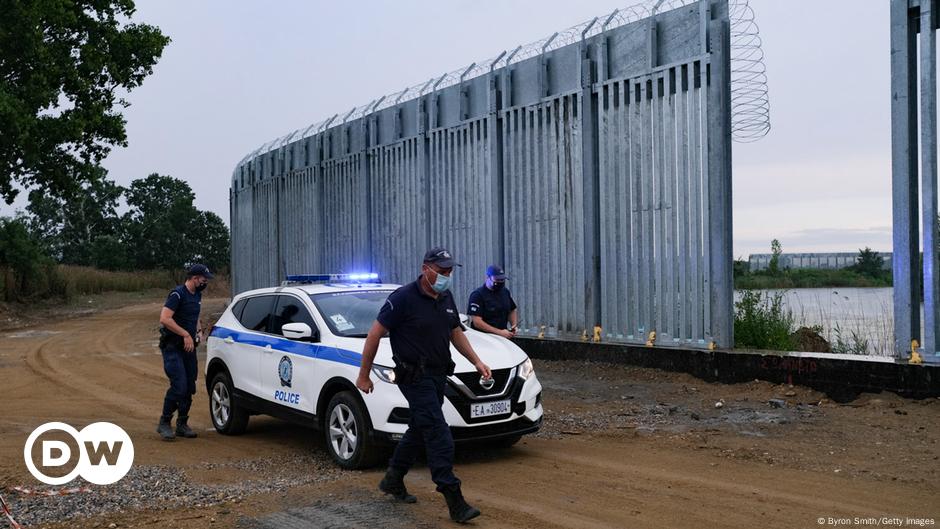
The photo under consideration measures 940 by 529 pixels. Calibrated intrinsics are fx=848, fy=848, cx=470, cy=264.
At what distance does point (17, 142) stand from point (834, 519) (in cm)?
2365

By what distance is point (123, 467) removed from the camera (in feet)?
25.5

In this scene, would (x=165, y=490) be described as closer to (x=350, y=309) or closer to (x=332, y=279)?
(x=350, y=309)

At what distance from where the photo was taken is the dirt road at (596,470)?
5.97 metres

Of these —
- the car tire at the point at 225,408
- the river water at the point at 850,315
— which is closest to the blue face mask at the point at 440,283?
the car tire at the point at 225,408

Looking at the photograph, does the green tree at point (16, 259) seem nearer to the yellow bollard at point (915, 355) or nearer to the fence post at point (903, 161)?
the fence post at point (903, 161)

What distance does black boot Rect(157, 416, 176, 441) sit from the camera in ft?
29.9

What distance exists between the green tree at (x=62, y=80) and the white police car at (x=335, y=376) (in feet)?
50.4

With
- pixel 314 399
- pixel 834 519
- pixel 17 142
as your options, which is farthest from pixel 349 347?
pixel 17 142

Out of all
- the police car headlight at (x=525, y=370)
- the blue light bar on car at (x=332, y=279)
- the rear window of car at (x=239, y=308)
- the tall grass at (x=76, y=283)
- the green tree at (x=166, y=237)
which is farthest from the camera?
the green tree at (x=166, y=237)

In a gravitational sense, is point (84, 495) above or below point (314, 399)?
below

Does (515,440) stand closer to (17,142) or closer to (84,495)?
(84,495)

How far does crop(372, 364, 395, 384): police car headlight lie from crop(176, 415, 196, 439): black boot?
314 centimetres

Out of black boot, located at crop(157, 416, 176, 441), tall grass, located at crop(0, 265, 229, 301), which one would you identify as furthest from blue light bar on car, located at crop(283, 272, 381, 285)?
tall grass, located at crop(0, 265, 229, 301)

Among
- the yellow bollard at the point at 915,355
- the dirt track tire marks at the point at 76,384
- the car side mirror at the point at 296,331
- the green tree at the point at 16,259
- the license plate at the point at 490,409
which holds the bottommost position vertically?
the dirt track tire marks at the point at 76,384
